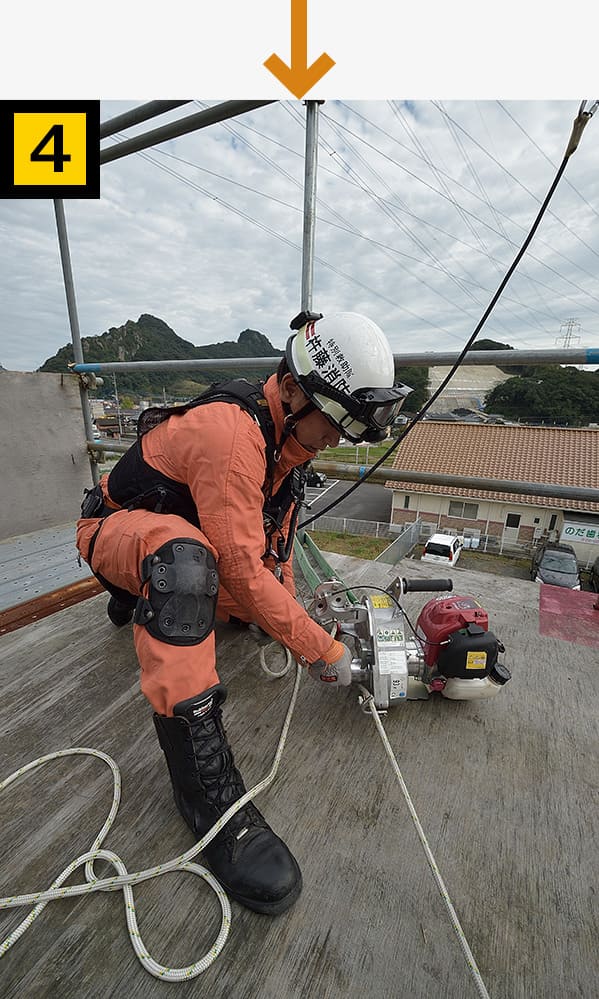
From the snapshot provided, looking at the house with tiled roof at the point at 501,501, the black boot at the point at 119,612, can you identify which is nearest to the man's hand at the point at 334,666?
the black boot at the point at 119,612

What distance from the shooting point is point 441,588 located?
6.05 ft

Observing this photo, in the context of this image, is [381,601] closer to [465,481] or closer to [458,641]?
[458,641]

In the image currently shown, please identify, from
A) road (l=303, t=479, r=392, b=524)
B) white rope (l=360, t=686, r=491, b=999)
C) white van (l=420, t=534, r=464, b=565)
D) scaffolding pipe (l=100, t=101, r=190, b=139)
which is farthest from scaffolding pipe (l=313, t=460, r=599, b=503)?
road (l=303, t=479, r=392, b=524)

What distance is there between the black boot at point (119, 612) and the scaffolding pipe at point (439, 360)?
142cm

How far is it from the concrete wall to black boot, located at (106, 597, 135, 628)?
1.94 m

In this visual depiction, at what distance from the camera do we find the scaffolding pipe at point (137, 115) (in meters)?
2.26

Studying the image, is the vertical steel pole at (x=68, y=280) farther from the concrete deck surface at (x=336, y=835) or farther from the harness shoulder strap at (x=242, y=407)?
the concrete deck surface at (x=336, y=835)

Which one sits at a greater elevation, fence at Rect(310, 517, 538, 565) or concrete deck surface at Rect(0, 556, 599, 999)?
concrete deck surface at Rect(0, 556, 599, 999)

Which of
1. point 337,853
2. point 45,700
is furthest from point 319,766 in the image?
point 45,700

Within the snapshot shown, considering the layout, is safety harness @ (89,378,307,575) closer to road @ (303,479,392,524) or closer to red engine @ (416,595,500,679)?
red engine @ (416,595,500,679)

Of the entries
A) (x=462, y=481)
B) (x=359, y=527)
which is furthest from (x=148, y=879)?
(x=359, y=527)

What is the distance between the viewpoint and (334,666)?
1458 millimetres
